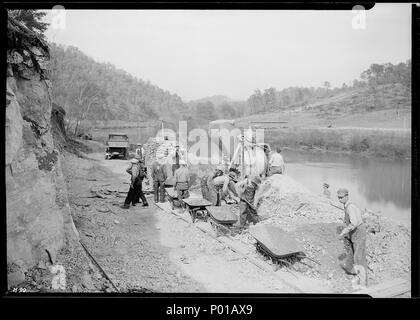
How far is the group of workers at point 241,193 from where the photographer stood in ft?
12.6

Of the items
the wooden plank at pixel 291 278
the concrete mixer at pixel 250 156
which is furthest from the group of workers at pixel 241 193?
the wooden plank at pixel 291 278

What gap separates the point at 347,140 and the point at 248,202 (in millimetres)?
1669

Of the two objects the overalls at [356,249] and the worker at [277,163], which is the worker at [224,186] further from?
the overalls at [356,249]

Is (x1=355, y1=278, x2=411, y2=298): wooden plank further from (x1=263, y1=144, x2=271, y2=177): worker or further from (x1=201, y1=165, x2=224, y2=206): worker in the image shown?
(x1=201, y1=165, x2=224, y2=206): worker

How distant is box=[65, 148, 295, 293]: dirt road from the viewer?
3.79 meters

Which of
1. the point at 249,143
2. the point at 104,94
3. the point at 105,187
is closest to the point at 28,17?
the point at 104,94

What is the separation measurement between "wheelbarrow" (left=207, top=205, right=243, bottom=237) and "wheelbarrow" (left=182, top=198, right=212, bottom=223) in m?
0.19

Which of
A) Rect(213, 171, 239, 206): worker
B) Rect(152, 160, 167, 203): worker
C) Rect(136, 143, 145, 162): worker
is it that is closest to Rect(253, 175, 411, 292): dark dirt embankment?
Rect(213, 171, 239, 206): worker

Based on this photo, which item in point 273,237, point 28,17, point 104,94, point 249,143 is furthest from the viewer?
point 249,143

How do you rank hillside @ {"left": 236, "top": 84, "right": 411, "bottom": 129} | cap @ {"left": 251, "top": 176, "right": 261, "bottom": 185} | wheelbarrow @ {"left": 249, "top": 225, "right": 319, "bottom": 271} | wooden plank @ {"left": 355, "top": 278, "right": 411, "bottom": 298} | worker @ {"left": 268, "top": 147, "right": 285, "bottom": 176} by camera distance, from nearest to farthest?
wooden plank @ {"left": 355, "top": 278, "right": 411, "bottom": 298}
hillside @ {"left": 236, "top": 84, "right": 411, "bottom": 129}
wheelbarrow @ {"left": 249, "top": 225, "right": 319, "bottom": 271}
cap @ {"left": 251, "top": 176, "right": 261, "bottom": 185}
worker @ {"left": 268, "top": 147, "right": 285, "bottom": 176}

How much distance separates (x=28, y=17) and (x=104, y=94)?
4.06 ft

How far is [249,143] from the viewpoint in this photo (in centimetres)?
560

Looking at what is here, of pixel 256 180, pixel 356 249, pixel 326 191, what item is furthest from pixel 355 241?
pixel 256 180
